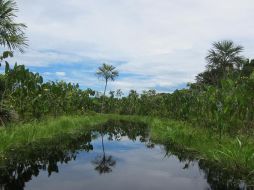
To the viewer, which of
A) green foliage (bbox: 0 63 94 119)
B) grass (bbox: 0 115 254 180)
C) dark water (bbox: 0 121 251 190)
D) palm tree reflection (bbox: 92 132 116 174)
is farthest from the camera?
green foliage (bbox: 0 63 94 119)

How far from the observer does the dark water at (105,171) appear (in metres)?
8.15

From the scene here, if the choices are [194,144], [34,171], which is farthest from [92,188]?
[194,144]

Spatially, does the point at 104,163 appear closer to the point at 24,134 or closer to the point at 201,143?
the point at 201,143

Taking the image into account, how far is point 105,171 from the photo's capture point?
9914 mm

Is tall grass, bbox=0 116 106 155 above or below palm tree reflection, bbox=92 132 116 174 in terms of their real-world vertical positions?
above

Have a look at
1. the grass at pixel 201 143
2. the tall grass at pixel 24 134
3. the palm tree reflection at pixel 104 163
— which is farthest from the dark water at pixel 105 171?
the tall grass at pixel 24 134

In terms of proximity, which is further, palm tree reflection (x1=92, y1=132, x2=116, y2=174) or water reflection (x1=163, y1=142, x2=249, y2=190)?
palm tree reflection (x1=92, y1=132, x2=116, y2=174)

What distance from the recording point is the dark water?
26.7 feet

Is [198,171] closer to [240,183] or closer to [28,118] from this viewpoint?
[240,183]

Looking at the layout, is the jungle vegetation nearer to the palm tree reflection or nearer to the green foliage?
the green foliage

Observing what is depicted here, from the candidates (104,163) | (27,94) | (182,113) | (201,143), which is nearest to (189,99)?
(182,113)

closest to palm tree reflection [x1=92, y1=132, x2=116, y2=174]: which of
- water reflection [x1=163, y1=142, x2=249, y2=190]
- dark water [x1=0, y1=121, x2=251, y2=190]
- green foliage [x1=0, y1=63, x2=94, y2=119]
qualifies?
dark water [x1=0, y1=121, x2=251, y2=190]

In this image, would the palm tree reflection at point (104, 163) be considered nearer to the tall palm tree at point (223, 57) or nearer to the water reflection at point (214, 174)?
the water reflection at point (214, 174)

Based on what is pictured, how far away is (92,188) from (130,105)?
46563mm
